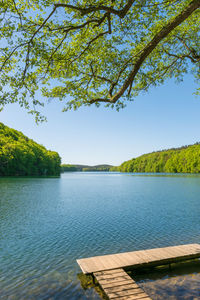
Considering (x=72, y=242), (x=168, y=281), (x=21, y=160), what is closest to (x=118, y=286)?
(x=168, y=281)

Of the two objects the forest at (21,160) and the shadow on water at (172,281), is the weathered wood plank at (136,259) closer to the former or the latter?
the shadow on water at (172,281)

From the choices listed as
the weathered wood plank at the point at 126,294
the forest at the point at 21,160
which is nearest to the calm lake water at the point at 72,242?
the weathered wood plank at the point at 126,294

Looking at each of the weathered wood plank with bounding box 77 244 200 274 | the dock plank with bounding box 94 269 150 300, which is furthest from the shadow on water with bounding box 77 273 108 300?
the weathered wood plank with bounding box 77 244 200 274

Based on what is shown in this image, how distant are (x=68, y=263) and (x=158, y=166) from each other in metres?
166

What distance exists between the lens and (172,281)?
7887 mm

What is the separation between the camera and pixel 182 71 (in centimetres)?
1356

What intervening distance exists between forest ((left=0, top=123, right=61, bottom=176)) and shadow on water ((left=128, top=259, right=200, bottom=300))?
64.8 m

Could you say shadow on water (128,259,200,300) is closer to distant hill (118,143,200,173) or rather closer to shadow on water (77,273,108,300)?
shadow on water (77,273,108,300)

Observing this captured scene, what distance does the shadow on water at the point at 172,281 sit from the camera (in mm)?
7043

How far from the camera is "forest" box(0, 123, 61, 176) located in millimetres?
78556

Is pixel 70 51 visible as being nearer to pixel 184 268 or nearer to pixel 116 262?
pixel 116 262

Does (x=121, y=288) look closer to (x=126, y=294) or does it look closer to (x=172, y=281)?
(x=126, y=294)

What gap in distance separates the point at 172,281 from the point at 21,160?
281ft

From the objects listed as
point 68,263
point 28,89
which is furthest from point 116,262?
point 28,89
